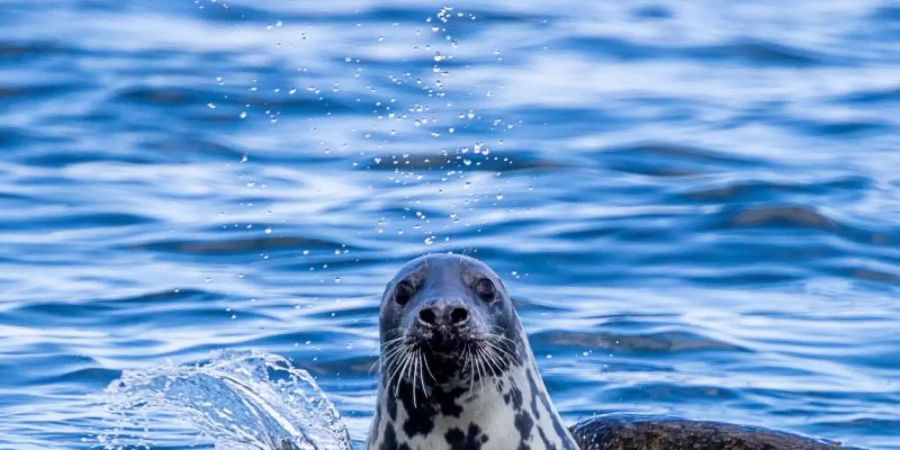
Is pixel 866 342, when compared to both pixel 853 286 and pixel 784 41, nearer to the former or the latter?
pixel 853 286

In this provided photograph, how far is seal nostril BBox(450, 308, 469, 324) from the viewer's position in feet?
20.5

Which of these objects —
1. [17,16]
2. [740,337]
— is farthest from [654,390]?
[17,16]

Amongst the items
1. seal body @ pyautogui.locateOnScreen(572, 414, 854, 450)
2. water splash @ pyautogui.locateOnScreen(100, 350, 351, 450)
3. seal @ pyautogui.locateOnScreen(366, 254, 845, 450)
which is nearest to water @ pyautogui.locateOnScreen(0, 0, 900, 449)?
water splash @ pyautogui.locateOnScreen(100, 350, 351, 450)

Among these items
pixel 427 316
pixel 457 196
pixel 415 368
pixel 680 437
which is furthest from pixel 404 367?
pixel 457 196

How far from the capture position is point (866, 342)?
429 inches

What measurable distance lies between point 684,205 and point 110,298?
3.86 m

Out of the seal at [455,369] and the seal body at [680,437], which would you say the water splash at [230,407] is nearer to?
the seal body at [680,437]

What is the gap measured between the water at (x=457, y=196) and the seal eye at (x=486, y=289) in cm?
298

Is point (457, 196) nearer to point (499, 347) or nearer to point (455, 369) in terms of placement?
point (499, 347)

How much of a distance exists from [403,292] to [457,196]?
21.9ft

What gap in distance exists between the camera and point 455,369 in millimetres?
6309

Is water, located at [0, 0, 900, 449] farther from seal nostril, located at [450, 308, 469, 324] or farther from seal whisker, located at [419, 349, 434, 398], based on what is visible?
seal nostril, located at [450, 308, 469, 324]

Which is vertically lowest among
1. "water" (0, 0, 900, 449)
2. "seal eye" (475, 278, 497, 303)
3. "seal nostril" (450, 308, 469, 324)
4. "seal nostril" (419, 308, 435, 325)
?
"seal nostril" (450, 308, 469, 324)

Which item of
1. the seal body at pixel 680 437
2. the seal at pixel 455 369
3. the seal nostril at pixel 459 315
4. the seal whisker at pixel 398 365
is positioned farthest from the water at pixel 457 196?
the seal nostril at pixel 459 315
